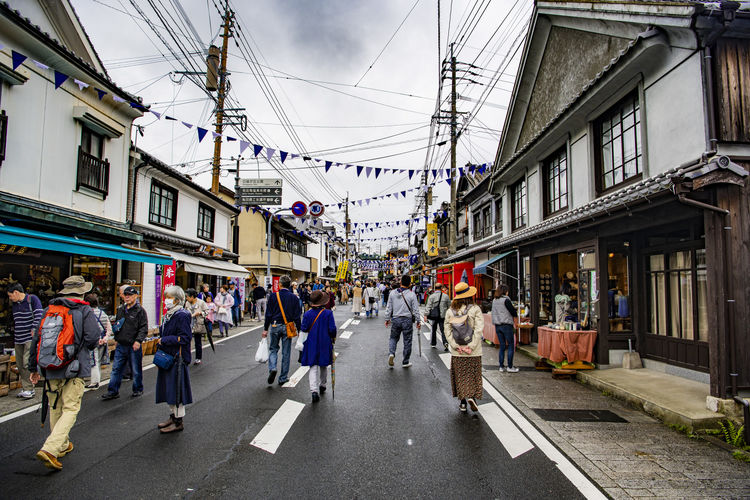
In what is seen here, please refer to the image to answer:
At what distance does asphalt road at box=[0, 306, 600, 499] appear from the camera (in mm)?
3658

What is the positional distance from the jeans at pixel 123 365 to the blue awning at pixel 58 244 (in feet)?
8.54

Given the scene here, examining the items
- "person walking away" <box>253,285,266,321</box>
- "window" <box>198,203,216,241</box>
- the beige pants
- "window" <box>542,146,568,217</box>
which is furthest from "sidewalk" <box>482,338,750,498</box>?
"window" <box>198,203,216,241</box>

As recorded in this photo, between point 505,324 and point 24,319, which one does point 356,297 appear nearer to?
point 505,324

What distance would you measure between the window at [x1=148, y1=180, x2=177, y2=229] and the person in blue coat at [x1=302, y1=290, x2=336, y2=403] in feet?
35.9

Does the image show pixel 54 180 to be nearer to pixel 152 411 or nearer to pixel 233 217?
pixel 152 411

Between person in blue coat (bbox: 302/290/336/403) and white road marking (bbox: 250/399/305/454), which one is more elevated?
person in blue coat (bbox: 302/290/336/403)

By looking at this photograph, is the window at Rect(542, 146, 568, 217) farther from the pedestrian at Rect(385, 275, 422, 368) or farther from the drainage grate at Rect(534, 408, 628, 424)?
the drainage grate at Rect(534, 408, 628, 424)

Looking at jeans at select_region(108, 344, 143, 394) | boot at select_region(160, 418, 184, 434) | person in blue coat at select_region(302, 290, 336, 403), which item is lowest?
boot at select_region(160, 418, 184, 434)

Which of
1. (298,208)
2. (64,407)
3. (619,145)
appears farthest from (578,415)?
(298,208)

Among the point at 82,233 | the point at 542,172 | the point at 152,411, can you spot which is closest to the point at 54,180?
the point at 82,233

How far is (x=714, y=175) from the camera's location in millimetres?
5309

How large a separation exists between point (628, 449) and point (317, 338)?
4.29 m

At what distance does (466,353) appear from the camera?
19.7 ft

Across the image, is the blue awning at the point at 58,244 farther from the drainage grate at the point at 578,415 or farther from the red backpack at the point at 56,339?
the drainage grate at the point at 578,415
